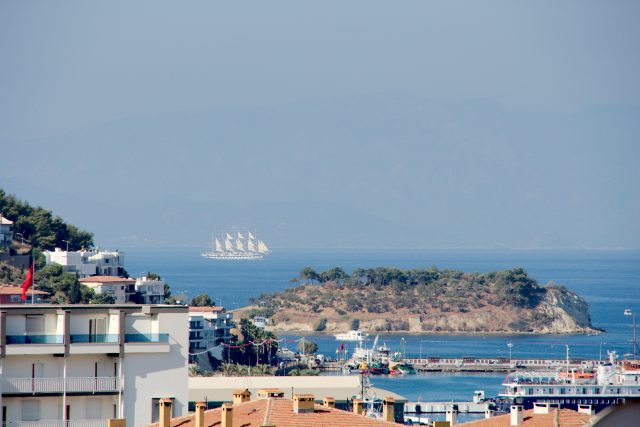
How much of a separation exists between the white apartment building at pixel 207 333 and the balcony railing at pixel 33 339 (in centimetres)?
5663

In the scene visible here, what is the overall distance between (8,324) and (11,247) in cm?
6412

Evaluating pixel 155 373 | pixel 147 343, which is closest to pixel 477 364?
pixel 155 373

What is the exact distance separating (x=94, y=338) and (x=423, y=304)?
12691 centimetres

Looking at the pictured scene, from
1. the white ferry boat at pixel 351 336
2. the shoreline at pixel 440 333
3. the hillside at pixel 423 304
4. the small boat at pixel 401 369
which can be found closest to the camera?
the small boat at pixel 401 369

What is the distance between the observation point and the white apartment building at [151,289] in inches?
3364

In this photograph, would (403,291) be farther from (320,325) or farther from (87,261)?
(87,261)

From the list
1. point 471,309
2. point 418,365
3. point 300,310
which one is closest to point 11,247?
point 418,365

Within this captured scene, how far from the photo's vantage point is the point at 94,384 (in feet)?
62.9

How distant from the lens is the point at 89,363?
1923 cm

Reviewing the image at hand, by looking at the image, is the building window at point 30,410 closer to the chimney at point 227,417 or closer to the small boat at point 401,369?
the chimney at point 227,417

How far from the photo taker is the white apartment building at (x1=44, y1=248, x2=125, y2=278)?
276 feet

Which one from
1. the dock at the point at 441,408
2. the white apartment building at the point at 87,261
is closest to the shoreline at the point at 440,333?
the white apartment building at the point at 87,261

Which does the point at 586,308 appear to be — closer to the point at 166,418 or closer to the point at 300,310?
the point at 300,310

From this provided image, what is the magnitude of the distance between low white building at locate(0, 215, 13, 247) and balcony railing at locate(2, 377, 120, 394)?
6239 centimetres
